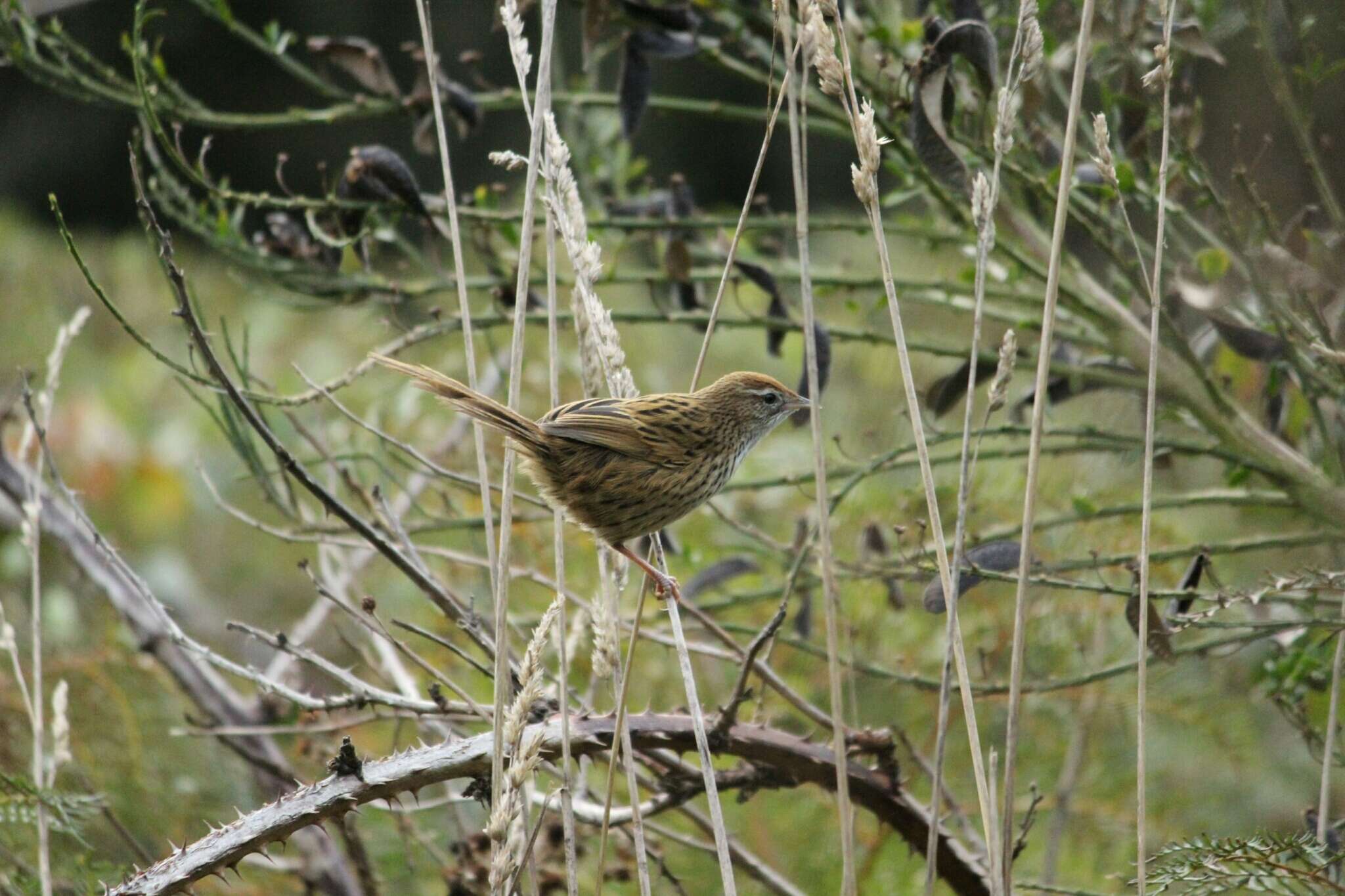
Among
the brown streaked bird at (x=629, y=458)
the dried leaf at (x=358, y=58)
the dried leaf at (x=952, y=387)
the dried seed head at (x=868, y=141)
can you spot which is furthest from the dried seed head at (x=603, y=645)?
the dried leaf at (x=358, y=58)

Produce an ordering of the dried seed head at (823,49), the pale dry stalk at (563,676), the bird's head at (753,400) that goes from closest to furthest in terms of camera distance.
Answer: the dried seed head at (823,49) → the pale dry stalk at (563,676) → the bird's head at (753,400)

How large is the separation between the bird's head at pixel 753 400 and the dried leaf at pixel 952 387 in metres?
0.30

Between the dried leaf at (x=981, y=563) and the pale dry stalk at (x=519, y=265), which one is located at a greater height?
the pale dry stalk at (x=519, y=265)

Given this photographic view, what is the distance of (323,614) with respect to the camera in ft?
10.3

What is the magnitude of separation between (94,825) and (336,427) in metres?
1.57

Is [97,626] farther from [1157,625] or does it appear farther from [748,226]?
[1157,625]

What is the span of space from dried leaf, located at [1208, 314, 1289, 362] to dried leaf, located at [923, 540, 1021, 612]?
2.12 feet

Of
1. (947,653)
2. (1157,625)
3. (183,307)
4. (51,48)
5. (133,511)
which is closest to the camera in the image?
(947,653)

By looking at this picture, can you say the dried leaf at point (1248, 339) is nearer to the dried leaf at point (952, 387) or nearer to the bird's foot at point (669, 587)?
the dried leaf at point (952, 387)

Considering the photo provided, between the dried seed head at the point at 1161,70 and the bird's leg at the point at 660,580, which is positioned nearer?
the dried seed head at the point at 1161,70

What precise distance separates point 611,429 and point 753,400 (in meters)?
0.41

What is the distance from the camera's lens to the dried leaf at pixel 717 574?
2.57 metres

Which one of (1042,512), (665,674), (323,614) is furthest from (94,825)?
(1042,512)

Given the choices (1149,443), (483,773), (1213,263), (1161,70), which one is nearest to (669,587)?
(483,773)
